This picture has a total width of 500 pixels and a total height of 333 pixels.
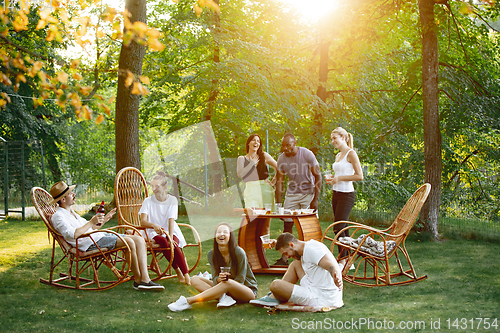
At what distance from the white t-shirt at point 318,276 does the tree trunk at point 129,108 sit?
502 cm

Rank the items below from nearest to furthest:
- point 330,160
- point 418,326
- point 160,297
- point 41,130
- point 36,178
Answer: point 418,326 < point 160,297 < point 330,160 < point 36,178 < point 41,130

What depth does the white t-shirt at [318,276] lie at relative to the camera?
12.6ft

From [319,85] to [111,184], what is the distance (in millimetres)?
7889

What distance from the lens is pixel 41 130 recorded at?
15.0 metres

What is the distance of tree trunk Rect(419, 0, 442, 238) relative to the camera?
8.03 m

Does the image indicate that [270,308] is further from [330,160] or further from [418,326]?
[330,160]

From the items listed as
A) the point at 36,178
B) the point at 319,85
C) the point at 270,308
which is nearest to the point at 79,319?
the point at 270,308

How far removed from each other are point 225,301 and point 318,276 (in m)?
0.86

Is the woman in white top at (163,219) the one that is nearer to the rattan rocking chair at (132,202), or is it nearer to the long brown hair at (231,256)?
the rattan rocking chair at (132,202)

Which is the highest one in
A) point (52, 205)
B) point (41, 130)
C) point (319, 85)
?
point (319, 85)

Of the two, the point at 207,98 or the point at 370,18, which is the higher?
the point at 370,18

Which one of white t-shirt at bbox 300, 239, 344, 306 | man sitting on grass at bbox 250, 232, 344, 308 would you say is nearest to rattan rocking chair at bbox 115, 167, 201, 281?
man sitting on grass at bbox 250, 232, 344, 308

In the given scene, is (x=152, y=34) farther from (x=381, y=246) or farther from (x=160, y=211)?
(x=381, y=246)

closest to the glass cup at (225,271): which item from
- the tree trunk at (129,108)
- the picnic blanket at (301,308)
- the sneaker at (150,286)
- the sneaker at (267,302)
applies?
the sneaker at (267,302)
